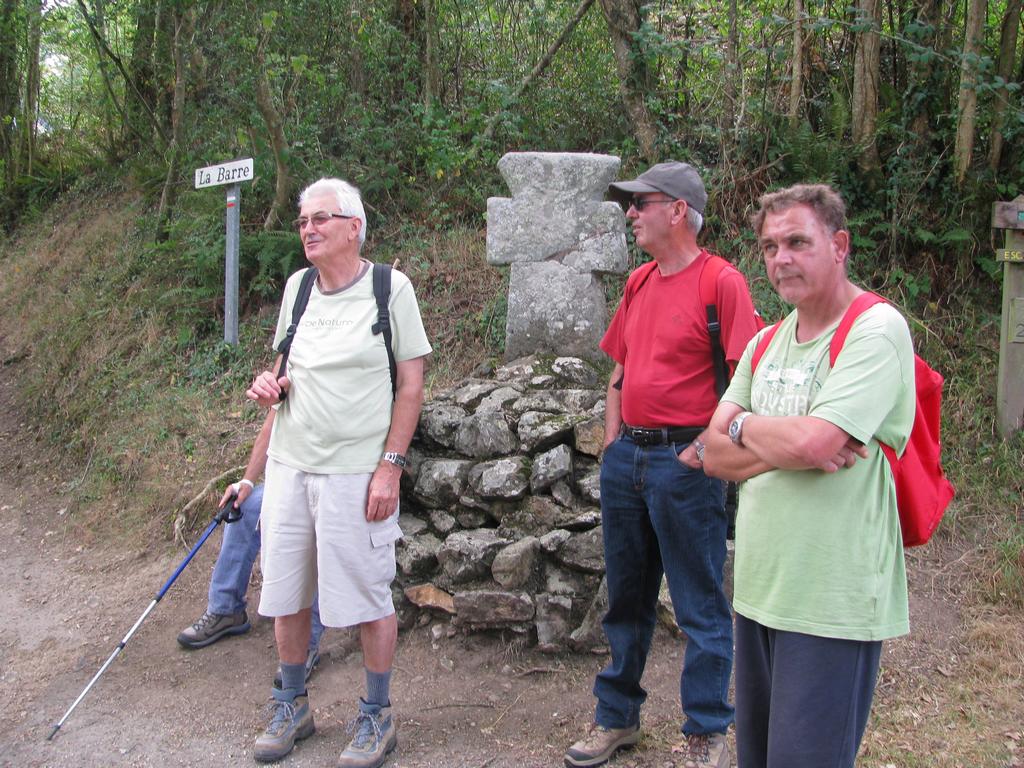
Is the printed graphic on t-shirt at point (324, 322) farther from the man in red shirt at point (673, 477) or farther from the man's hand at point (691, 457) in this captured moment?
the man's hand at point (691, 457)

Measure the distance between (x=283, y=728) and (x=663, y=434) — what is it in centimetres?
197

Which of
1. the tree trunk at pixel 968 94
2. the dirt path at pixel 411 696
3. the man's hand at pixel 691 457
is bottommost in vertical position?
the dirt path at pixel 411 696

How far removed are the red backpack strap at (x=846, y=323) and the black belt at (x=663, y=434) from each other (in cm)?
86

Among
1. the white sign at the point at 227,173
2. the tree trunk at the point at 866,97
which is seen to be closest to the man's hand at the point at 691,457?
the white sign at the point at 227,173

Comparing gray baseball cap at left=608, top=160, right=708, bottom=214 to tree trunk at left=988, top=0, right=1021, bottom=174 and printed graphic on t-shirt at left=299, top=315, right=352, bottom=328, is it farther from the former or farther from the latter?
tree trunk at left=988, top=0, right=1021, bottom=174

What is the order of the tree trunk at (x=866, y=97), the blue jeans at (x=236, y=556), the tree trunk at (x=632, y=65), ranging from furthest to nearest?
the tree trunk at (x=632, y=65), the tree trunk at (x=866, y=97), the blue jeans at (x=236, y=556)

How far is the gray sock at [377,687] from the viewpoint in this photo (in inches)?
134

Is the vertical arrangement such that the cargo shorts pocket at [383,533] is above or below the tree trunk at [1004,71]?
below

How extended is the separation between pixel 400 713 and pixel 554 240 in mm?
3188

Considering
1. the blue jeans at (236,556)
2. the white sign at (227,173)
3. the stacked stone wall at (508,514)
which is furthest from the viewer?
the white sign at (227,173)

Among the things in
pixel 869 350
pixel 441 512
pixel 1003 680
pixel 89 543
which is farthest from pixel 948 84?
pixel 89 543

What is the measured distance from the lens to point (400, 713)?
3.83m

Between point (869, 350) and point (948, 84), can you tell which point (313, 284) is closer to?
point (869, 350)

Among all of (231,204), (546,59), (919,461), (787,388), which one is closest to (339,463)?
(787,388)
